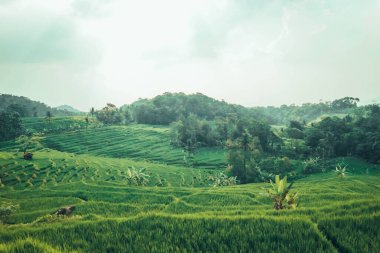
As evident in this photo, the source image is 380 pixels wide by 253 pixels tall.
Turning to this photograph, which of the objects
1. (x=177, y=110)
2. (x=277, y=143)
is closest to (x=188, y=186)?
(x=277, y=143)

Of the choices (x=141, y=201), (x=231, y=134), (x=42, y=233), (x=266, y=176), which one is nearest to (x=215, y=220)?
(x=42, y=233)

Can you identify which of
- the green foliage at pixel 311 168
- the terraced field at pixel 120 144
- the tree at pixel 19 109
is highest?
the tree at pixel 19 109

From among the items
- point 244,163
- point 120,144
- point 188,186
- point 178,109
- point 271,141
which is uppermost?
point 178,109

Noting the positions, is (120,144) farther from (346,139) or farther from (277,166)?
(346,139)

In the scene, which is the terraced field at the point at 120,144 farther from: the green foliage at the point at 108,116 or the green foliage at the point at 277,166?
the green foliage at the point at 277,166

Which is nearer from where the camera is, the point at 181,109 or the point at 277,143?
the point at 277,143

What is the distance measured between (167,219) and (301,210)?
216 inches

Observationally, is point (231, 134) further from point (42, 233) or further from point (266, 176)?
point (42, 233)

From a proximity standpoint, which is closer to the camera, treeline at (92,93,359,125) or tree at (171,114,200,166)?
tree at (171,114,200,166)

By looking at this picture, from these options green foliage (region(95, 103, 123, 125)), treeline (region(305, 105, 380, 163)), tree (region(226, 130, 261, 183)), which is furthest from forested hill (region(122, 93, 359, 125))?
tree (region(226, 130, 261, 183))

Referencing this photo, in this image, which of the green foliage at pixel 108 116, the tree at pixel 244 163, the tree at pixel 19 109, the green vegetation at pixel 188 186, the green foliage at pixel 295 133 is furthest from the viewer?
the tree at pixel 19 109

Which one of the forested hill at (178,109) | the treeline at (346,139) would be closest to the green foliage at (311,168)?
the treeline at (346,139)

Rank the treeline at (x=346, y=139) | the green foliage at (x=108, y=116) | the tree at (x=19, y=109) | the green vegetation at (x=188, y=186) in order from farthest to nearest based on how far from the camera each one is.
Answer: the tree at (x=19, y=109)
the green foliage at (x=108, y=116)
the treeline at (x=346, y=139)
the green vegetation at (x=188, y=186)

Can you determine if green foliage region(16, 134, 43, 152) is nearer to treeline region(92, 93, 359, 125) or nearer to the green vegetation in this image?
the green vegetation
